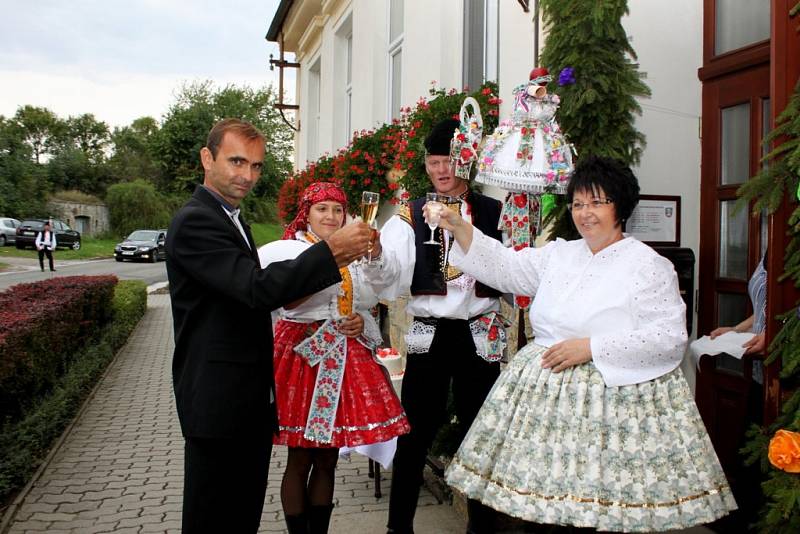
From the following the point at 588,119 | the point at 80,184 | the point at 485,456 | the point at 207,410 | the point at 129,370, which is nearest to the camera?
the point at 207,410

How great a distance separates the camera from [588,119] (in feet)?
10.9

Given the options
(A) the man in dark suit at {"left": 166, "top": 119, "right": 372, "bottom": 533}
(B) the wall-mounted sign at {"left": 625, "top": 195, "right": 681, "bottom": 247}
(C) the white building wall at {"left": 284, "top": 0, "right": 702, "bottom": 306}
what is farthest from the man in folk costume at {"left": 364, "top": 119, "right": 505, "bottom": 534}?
(C) the white building wall at {"left": 284, "top": 0, "right": 702, "bottom": 306}

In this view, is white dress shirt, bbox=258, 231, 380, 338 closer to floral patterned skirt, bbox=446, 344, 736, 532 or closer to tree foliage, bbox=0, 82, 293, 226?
floral patterned skirt, bbox=446, 344, 736, 532

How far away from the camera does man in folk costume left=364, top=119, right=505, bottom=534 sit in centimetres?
320

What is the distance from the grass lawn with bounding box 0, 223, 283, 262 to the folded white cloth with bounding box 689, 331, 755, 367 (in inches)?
804

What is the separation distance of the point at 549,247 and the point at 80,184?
55263 millimetres

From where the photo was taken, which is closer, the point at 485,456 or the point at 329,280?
the point at 329,280

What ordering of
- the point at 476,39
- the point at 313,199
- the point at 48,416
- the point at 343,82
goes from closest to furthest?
the point at 313,199 < the point at 48,416 < the point at 476,39 < the point at 343,82

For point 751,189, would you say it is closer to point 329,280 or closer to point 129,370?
point 329,280

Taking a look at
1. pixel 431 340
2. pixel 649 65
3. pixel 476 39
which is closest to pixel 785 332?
pixel 431 340

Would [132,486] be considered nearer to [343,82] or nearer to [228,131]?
[228,131]

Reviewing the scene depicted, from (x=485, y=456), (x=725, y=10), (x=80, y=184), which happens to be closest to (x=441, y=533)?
(x=485, y=456)

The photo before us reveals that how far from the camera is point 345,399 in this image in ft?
9.75

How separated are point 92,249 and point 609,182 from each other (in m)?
36.3
